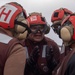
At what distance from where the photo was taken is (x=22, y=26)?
3.96m

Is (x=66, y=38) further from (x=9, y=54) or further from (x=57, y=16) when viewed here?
(x=57, y=16)

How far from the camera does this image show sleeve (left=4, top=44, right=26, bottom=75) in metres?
3.25

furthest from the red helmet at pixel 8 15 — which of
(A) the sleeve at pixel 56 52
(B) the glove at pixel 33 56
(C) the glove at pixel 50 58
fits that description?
(A) the sleeve at pixel 56 52

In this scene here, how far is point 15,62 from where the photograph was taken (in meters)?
3.27

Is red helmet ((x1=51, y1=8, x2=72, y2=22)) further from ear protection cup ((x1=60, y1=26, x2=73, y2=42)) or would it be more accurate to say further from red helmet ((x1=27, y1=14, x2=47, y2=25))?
ear protection cup ((x1=60, y1=26, x2=73, y2=42))

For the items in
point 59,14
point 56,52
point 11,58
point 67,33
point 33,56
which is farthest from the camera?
point 59,14

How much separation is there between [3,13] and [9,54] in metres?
0.72

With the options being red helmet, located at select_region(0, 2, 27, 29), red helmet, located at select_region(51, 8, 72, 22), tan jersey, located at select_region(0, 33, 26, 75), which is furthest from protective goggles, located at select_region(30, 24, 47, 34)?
tan jersey, located at select_region(0, 33, 26, 75)

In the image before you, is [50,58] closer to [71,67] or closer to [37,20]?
[37,20]

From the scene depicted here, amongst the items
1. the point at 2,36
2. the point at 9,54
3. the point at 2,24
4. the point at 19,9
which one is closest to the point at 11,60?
the point at 9,54

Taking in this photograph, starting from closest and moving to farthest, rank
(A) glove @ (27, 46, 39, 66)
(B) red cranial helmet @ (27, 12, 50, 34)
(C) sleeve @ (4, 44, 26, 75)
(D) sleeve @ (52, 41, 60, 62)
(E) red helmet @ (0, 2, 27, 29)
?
(C) sleeve @ (4, 44, 26, 75)
(E) red helmet @ (0, 2, 27, 29)
(A) glove @ (27, 46, 39, 66)
(D) sleeve @ (52, 41, 60, 62)
(B) red cranial helmet @ (27, 12, 50, 34)

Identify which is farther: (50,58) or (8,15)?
(50,58)

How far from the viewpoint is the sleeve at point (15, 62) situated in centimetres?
325

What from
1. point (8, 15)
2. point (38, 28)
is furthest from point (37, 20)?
point (8, 15)
